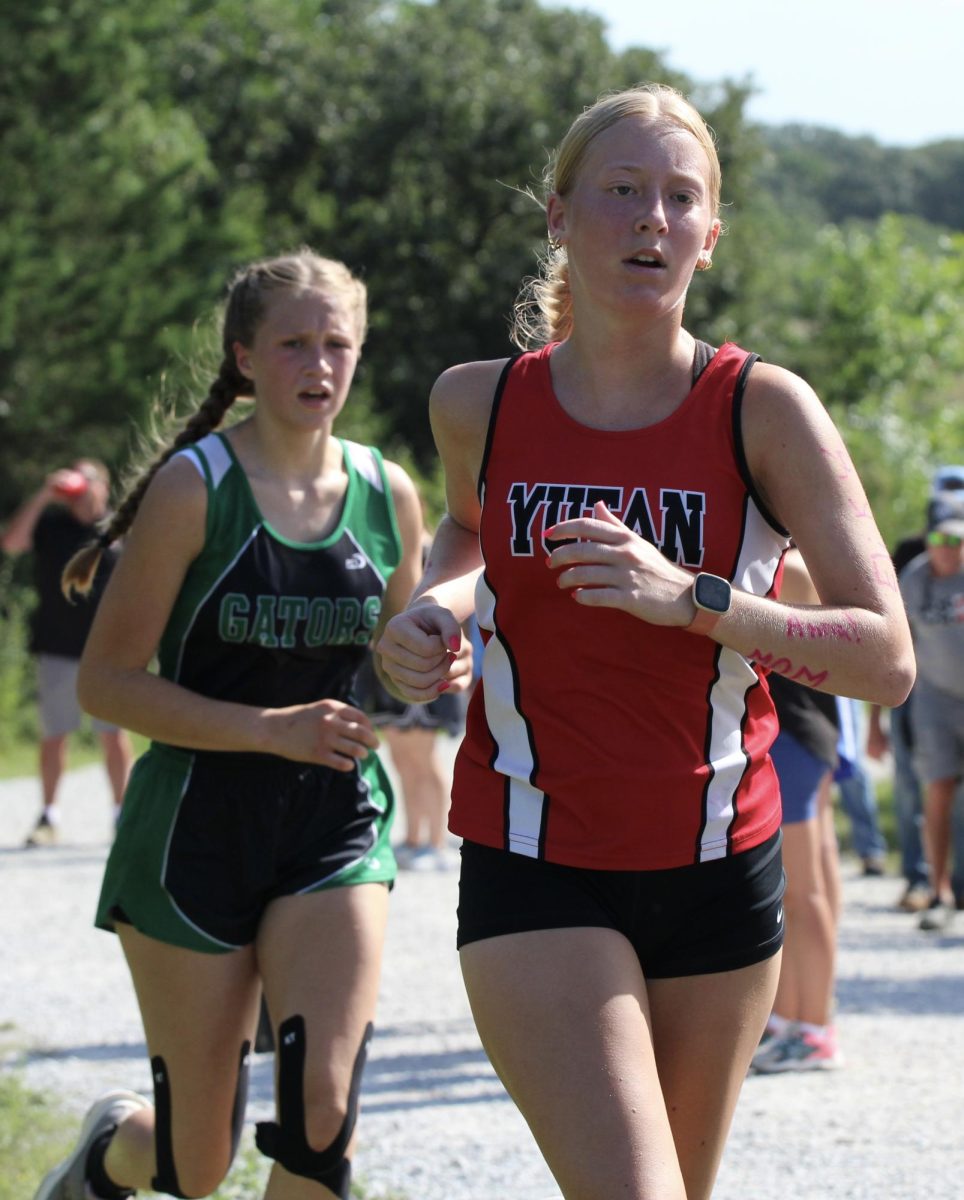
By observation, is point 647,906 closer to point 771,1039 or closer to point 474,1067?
point 771,1039

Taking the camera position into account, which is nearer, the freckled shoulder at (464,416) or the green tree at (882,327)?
the freckled shoulder at (464,416)

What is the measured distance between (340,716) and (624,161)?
4.49ft

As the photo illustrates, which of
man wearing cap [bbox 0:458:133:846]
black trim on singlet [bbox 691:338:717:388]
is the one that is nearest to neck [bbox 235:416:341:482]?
black trim on singlet [bbox 691:338:717:388]

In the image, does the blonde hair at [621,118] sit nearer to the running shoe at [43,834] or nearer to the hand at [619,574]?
the hand at [619,574]

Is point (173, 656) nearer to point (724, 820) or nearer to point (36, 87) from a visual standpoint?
point (724, 820)

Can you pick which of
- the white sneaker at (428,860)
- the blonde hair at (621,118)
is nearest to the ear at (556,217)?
the blonde hair at (621,118)

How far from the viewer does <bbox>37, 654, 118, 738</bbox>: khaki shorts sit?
11.4m

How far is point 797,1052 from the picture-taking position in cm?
617

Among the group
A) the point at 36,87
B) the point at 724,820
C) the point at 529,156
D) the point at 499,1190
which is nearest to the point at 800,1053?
the point at 499,1190

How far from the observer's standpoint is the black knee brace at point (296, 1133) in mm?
3467

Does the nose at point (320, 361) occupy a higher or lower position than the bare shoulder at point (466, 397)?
higher

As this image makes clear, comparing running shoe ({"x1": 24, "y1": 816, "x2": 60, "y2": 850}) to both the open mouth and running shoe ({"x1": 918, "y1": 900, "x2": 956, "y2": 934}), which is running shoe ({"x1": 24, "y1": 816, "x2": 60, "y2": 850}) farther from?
the open mouth

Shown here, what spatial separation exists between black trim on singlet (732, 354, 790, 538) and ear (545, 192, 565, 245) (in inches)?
15.3

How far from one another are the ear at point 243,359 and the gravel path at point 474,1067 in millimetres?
1992
